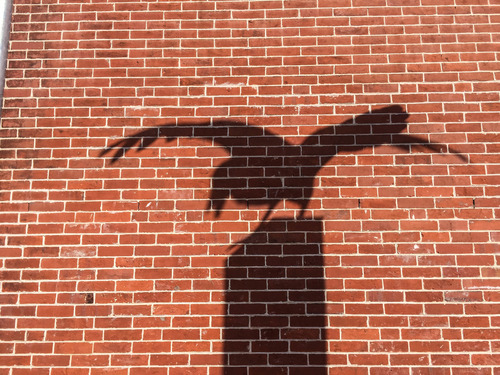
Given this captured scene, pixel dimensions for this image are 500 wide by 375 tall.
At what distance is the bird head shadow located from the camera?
2996 millimetres

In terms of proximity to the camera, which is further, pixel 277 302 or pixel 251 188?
pixel 251 188

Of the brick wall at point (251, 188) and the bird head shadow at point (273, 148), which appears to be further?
the bird head shadow at point (273, 148)

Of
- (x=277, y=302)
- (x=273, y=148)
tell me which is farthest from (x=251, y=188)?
(x=277, y=302)

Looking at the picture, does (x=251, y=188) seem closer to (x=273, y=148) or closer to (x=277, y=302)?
(x=273, y=148)

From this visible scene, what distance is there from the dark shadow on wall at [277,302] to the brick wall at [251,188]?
1cm

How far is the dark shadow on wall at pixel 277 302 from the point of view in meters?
2.78

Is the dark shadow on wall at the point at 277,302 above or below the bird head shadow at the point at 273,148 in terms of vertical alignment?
below

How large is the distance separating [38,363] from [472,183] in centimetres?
305

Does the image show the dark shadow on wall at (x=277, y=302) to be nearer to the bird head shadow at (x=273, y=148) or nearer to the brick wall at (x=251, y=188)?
the brick wall at (x=251, y=188)

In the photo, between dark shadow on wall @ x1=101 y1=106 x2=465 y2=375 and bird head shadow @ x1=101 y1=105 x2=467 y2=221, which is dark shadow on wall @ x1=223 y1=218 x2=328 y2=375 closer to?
dark shadow on wall @ x1=101 y1=106 x2=465 y2=375

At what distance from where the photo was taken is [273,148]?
3.06m

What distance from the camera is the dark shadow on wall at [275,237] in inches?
110

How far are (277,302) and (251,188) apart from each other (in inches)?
30.2

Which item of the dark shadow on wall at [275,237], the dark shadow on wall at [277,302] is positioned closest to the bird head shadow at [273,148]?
the dark shadow on wall at [275,237]
